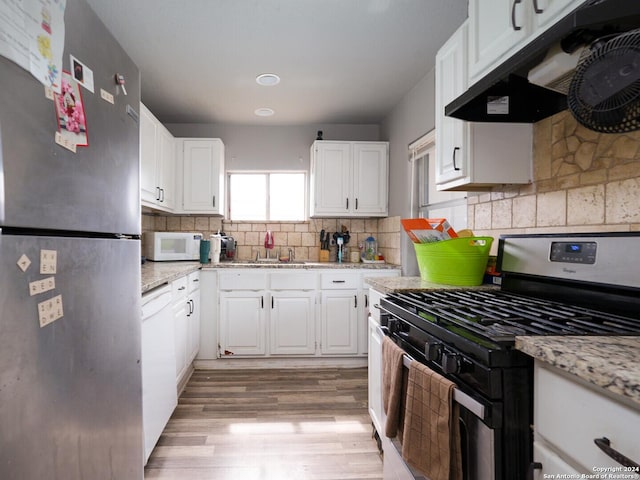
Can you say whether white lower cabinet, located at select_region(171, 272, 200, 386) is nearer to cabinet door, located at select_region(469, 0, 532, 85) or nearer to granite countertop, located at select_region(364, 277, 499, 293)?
granite countertop, located at select_region(364, 277, 499, 293)

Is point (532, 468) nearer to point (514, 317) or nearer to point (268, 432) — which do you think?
point (514, 317)

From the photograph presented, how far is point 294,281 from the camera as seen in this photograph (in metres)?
3.20

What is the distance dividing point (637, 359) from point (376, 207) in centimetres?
299

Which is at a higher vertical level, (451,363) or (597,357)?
(597,357)

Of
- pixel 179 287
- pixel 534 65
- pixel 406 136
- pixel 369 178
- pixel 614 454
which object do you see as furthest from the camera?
pixel 369 178

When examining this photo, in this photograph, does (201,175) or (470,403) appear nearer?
(470,403)

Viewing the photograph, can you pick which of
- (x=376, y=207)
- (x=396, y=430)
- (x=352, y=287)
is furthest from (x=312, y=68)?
(x=396, y=430)

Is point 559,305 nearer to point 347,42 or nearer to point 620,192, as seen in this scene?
point 620,192

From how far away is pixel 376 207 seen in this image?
Answer: 3582 mm

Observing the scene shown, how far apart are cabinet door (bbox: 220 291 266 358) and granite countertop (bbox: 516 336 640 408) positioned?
8.64 ft

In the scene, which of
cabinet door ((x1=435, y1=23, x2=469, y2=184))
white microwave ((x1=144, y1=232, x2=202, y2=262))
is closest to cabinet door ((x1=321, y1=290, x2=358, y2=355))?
white microwave ((x1=144, y1=232, x2=202, y2=262))

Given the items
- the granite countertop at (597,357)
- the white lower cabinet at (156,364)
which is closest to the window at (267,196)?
the white lower cabinet at (156,364)

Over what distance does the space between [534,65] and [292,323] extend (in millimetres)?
2641

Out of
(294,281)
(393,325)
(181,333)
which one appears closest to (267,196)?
(294,281)
